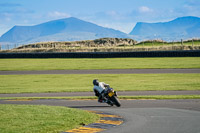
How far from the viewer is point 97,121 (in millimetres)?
11992

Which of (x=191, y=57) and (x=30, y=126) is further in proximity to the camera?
(x=191, y=57)

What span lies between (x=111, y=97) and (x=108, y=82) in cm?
1438

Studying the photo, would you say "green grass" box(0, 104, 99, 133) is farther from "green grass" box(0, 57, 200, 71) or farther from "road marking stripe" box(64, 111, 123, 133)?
"green grass" box(0, 57, 200, 71)

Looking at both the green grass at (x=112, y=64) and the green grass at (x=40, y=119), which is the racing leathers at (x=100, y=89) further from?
the green grass at (x=112, y=64)

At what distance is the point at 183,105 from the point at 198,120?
404 cm

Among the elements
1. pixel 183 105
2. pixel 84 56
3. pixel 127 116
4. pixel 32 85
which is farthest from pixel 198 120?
pixel 84 56

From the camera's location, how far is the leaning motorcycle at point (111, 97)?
15.5 metres

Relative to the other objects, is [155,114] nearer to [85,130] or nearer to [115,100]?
[115,100]

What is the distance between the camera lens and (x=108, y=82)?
30016 mm

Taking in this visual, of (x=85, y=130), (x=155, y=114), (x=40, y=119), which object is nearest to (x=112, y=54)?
(x=155, y=114)

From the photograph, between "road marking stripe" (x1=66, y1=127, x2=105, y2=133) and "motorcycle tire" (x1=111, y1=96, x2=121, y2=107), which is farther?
"motorcycle tire" (x1=111, y1=96, x2=121, y2=107)

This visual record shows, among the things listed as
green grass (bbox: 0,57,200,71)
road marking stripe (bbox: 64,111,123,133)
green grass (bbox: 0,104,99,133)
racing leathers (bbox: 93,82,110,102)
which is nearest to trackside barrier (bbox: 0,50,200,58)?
green grass (bbox: 0,57,200,71)

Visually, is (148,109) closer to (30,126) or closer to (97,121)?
(97,121)

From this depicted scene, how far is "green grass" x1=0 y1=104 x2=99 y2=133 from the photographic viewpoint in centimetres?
1054
